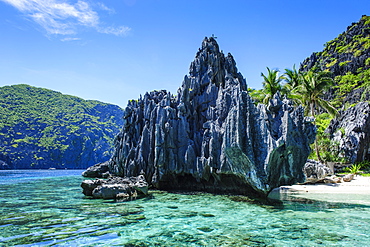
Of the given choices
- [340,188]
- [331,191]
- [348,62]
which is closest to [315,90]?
[340,188]

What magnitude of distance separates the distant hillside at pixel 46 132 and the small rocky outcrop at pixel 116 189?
11108 centimetres

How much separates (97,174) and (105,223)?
Result: 4295 centimetres

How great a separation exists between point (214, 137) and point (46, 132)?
136252mm

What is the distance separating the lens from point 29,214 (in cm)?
1380

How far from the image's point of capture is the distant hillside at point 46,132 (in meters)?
115

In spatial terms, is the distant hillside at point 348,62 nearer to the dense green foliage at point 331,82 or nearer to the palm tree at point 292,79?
the dense green foliage at point 331,82

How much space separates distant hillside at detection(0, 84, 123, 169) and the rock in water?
106 meters

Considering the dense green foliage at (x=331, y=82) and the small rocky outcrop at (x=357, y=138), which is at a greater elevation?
the dense green foliage at (x=331, y=82)

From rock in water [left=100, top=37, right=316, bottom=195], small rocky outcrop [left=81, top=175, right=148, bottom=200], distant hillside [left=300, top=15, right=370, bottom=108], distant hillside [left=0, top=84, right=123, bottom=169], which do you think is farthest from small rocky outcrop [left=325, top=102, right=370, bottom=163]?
distant hillside [left=0, top=84, right=123, bottom=169]

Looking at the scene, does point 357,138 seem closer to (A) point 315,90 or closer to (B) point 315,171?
(A) point 315,90

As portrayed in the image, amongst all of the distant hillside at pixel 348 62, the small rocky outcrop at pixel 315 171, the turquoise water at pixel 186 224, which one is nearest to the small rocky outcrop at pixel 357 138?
the small rocky outcrop at pixel 315 171

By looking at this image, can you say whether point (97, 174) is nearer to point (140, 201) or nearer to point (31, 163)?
point (140, 201)

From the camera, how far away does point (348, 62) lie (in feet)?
240

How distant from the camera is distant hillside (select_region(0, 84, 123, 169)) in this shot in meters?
115
